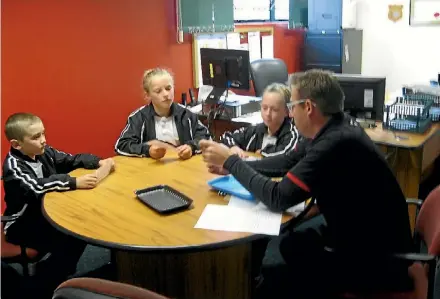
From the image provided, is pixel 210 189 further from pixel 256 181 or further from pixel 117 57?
pixel 117 57

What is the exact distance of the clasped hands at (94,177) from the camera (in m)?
2.12

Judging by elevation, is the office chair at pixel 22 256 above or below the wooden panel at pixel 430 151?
below

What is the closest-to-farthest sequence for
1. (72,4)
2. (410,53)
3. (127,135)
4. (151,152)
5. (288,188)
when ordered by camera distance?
(288,188)
(151,152)
(127,135)
(72,4)
(410,53)

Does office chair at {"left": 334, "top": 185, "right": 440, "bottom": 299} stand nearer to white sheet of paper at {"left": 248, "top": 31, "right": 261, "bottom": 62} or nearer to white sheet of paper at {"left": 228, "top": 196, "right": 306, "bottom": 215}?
white sheet of paper at {"left": 228, "top": 196, "right": 306, "bottom": 215}

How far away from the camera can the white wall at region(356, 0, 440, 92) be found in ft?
18.4

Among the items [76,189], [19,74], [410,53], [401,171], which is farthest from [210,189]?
[410,53]

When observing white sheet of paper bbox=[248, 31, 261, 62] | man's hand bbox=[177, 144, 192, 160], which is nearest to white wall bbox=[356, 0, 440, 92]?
white sheet of paper bbox=[248, 31, 261, 62]

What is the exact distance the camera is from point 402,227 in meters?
1.76

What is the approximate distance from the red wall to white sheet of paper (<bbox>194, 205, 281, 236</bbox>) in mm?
1971

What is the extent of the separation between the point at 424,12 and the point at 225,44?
2.39m

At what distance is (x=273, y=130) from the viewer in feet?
9.08

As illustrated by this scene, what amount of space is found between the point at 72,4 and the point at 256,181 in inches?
93.2

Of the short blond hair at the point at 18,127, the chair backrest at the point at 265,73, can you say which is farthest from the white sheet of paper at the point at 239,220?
the chair backrest at the point at 265,73

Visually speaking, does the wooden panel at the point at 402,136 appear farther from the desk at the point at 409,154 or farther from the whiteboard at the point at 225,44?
the whiteboard at the point at 225,44
